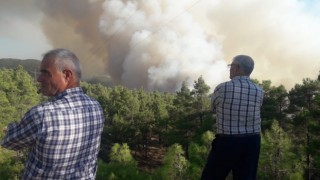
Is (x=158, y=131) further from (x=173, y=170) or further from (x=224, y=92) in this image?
(x=224, y=92)

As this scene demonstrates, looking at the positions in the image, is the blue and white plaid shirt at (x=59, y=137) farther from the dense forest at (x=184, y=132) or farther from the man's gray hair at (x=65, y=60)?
the dense forest at (x=184, y=132)

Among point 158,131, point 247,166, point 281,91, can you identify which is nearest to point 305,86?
point 281,91

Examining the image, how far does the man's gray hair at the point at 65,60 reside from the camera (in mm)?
2832

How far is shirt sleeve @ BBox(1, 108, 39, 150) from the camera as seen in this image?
266cm

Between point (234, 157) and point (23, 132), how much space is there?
89.0 inches

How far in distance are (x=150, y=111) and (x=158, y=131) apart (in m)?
2.43

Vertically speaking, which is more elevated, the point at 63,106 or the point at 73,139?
the point at 63,106

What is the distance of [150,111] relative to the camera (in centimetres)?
5053

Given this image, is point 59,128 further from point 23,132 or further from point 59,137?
point 23,132

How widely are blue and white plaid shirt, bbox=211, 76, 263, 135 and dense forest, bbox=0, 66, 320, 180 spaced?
20925mm

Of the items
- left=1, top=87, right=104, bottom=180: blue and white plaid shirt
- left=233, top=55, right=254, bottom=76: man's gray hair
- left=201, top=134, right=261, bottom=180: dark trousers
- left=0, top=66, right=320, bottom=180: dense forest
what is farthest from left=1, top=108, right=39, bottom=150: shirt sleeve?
left=0, top=66, right=320, bottom=180: dense forest

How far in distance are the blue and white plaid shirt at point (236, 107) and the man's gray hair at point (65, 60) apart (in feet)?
5.89

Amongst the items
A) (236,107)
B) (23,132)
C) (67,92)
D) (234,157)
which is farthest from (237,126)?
(23,132)

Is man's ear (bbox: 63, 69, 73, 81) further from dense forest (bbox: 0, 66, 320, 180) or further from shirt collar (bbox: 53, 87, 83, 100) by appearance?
dense forest (bbox: 0, 66, 320, 180)
